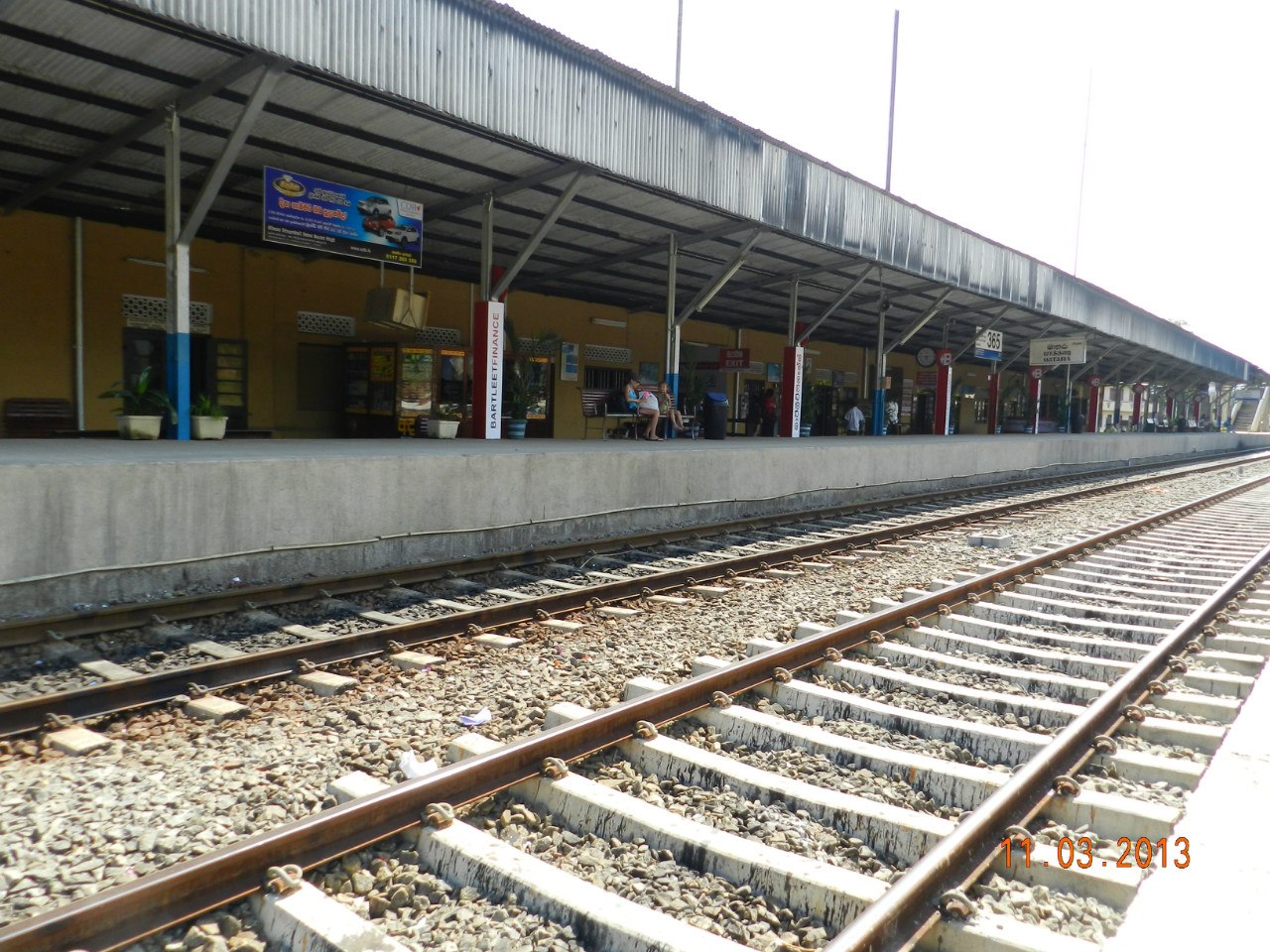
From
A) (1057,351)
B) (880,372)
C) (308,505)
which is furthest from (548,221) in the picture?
(1057,351)

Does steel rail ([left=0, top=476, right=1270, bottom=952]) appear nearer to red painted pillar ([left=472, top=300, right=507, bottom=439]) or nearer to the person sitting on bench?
red painted pillar ([left=472, top=300, right=507, bottom=439])

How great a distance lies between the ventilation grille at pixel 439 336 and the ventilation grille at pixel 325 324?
1356 millimetres

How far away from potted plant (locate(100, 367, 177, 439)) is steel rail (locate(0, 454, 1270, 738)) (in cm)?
508

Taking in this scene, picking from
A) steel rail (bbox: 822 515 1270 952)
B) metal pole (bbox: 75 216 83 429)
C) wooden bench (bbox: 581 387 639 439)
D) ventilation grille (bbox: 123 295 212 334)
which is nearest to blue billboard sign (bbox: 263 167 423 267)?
ventilation grille (bbox: 123 295 212 334)

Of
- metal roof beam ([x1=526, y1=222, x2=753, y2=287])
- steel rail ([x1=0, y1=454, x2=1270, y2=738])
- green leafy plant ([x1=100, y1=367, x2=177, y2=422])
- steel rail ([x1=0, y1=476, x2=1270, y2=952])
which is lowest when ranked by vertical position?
steel rail ([x1=0, y1=454, x2=1270, y2=738])

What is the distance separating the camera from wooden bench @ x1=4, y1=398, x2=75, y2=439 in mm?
12836

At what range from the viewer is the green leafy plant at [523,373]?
16484mm

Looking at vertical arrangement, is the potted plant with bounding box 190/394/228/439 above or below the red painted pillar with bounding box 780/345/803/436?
below

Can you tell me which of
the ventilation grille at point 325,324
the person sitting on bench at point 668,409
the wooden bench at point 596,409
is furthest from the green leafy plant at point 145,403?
the wooden bench at point 596,409

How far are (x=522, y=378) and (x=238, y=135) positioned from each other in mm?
8584

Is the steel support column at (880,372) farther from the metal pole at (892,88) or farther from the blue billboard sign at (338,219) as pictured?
the blue billboard sign at (338,219)

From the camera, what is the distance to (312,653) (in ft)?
16.3

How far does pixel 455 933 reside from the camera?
2.46 metres

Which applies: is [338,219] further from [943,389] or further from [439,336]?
[943,389]
